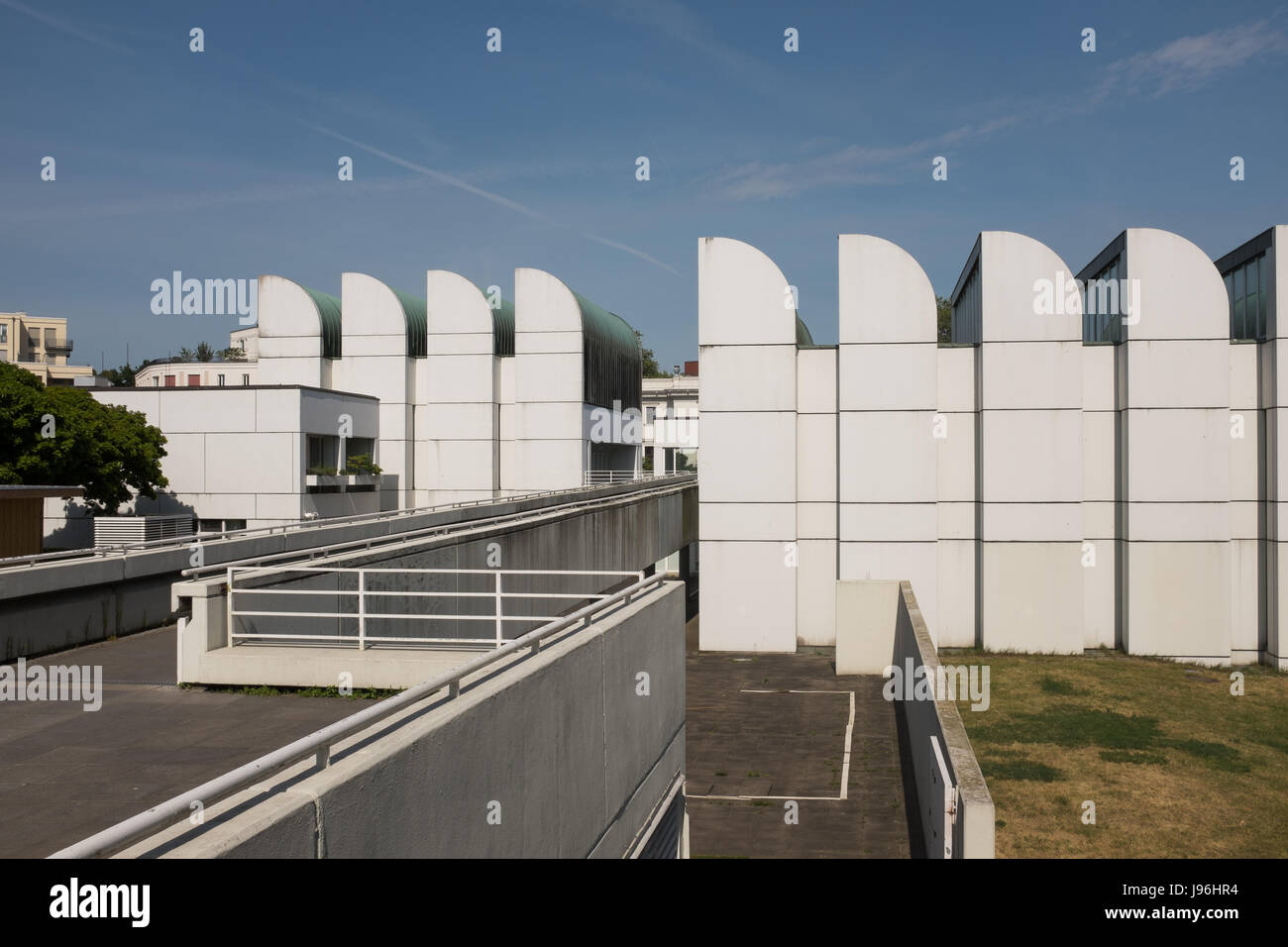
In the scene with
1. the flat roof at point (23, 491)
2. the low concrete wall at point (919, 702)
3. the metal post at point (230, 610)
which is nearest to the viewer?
the low concrete wall at point (919, 702)

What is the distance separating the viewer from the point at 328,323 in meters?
46.0

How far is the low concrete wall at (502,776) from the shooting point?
493 cm

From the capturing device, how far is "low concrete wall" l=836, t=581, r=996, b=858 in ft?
30.5

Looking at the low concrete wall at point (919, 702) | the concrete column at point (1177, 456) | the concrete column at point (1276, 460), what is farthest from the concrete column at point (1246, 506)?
the low concrete wall at point (919, 702)

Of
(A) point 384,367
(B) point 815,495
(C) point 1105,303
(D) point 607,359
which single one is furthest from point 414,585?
(D) point 607,359

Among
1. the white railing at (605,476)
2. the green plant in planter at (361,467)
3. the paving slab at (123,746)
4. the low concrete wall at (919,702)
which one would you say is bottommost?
the low concrete wall at (919,702)

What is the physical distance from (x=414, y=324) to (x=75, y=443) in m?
19.1

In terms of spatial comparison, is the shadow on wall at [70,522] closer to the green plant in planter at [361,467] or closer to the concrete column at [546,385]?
the green plant in planter at [361,467]

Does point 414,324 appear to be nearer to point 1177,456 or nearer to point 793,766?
point 1177,456

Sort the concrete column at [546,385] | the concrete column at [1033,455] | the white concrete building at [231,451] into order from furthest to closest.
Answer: the concrete column at [546,385], the white concrete building at [231,451], the concrete column at [1033,455]

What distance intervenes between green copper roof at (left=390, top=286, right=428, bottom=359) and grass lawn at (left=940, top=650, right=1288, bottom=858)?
2888cm

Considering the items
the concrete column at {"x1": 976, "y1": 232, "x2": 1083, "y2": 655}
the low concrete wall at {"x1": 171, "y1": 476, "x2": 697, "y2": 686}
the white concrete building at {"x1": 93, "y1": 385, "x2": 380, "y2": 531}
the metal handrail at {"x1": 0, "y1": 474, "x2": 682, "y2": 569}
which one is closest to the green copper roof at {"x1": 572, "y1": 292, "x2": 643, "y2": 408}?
the low concrete wall at {"x1": 171, "y1": 476, "x2": 697, "y2": 686}

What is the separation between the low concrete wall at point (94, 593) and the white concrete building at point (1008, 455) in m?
14.0
